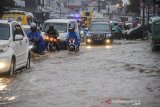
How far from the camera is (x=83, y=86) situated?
13.0 m

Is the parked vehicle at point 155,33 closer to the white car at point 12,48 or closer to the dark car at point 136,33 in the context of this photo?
the white car at point 12,48

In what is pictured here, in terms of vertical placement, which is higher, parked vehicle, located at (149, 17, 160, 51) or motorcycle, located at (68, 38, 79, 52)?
parked vehicle, located at (149, 17, 160, 51)

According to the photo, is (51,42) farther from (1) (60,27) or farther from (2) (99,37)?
(2) (99,37)

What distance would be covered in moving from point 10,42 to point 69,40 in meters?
13.7

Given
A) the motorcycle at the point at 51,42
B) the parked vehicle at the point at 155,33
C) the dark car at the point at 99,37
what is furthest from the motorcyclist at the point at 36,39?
the dark car at the point at 99,37

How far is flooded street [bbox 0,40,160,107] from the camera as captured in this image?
34.7 feet

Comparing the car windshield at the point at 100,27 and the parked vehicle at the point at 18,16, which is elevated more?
the parked vehicle at the point at 18,16

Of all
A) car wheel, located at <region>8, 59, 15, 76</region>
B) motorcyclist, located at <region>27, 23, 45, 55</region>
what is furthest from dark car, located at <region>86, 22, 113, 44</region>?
car wheel, located at <region>8, 59, 15, 76</region>

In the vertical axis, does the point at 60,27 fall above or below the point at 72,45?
above

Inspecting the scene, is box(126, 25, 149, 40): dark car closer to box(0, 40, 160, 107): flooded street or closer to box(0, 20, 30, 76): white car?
box(0, 40, 160, 107): flooded street

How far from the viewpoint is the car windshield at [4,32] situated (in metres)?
15.6

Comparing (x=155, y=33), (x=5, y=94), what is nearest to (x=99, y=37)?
(x=155, y=33)

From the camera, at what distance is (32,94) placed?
11.7 metres

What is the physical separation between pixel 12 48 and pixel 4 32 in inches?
27.8
